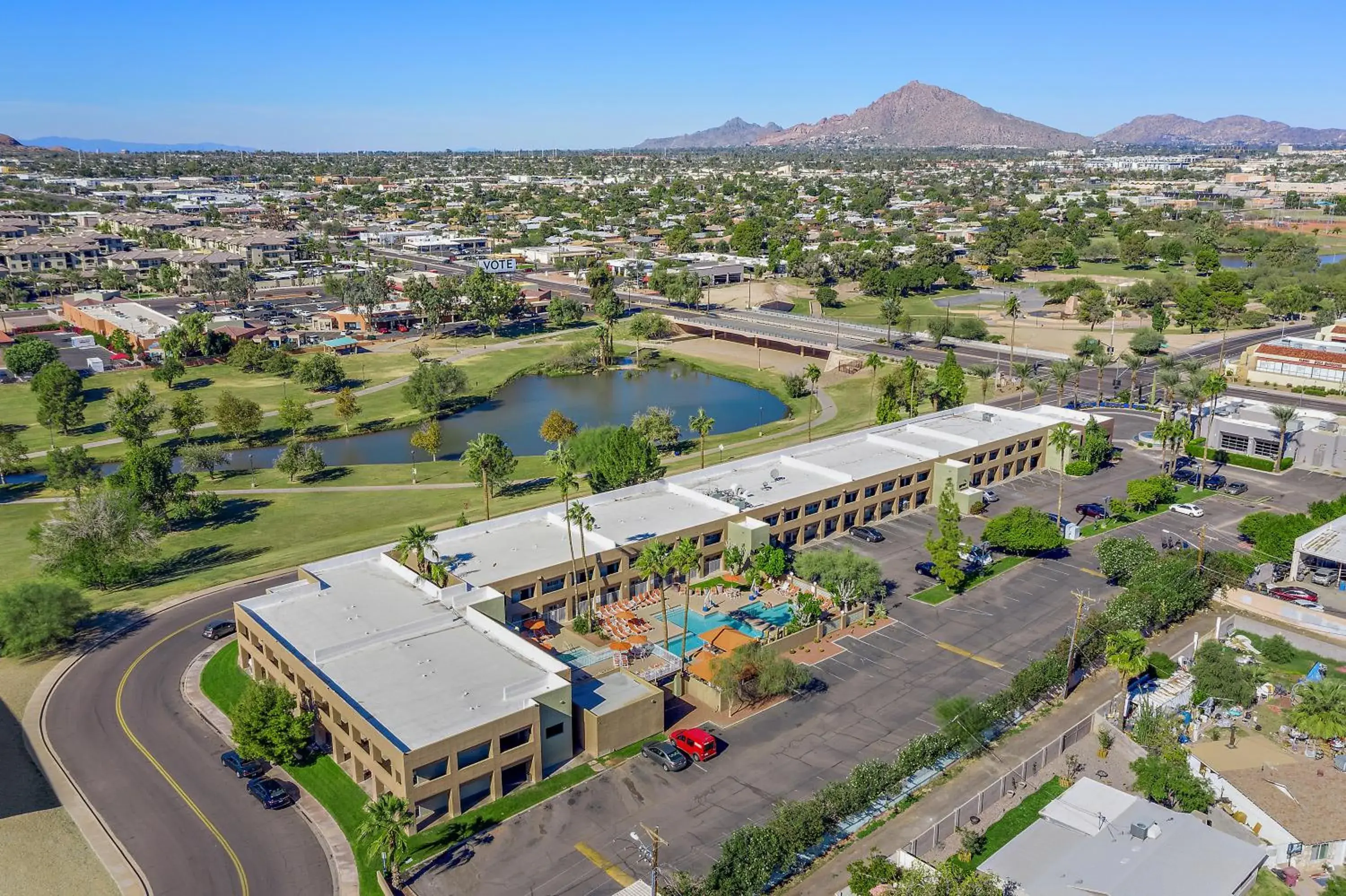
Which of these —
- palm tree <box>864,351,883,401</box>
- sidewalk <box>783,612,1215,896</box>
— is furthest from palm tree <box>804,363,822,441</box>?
sidewalk <box>783,612,1215,896</box>

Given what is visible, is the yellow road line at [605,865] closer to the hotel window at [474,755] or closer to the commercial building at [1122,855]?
the hotel window at [474,755]

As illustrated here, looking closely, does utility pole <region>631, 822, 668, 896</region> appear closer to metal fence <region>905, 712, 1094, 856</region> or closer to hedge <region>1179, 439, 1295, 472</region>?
metal fence <region>905, 712, 1094, 856</region>

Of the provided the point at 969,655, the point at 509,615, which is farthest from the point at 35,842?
the point at 969,655

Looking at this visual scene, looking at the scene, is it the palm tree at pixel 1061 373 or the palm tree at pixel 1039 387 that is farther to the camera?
the palm tree at pixel 1039 387

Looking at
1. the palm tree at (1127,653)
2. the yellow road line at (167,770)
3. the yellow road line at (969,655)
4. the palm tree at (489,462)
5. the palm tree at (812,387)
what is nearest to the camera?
the yellow road line at (167,770)

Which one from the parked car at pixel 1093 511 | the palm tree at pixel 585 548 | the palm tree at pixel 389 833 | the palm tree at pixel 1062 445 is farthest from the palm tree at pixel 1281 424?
the palm tree at pixel 389 833

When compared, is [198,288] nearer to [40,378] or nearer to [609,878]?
[40,378]
